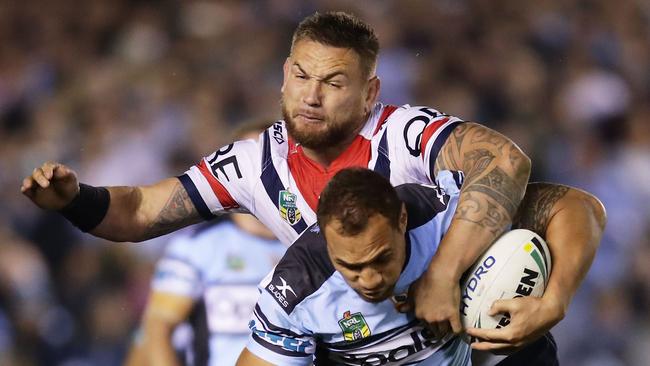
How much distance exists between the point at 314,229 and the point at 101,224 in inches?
22.7

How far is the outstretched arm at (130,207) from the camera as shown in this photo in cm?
252

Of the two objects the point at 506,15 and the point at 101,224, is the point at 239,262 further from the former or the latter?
the point at 506,15

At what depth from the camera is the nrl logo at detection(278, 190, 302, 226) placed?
272 cm

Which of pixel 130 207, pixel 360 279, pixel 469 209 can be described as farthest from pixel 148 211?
pixel 469 209

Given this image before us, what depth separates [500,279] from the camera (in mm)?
2279

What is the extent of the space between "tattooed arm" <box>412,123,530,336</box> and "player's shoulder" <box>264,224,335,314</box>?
0.23m

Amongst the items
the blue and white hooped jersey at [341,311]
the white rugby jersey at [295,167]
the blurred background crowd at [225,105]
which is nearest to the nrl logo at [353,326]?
the blue and white hooped jersey at [341,311]

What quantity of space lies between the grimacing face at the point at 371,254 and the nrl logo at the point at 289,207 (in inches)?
17.5

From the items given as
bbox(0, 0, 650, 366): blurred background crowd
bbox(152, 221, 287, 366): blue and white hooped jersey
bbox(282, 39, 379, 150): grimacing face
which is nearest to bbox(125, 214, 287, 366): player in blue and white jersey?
bbox(152, 221, 287, 366): blue and white hooped jersey

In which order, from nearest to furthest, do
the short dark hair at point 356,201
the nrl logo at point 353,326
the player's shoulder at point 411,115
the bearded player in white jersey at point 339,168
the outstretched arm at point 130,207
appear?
the short dark hair at point 356,201
the bearded player in white jersey at point 339,168
the nrl logo at point 353,326
the outstretched arm at point 130,207
the player's shoulder at point 411,115

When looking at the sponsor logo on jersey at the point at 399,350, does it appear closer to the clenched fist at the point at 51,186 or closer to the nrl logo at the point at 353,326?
the nrl logo at the point at 353,326

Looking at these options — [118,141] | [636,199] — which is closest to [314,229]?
[118,141]

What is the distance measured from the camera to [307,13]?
207 inches

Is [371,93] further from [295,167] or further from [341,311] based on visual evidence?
[341,311]
